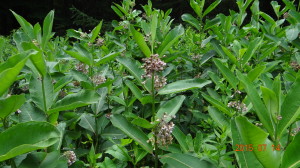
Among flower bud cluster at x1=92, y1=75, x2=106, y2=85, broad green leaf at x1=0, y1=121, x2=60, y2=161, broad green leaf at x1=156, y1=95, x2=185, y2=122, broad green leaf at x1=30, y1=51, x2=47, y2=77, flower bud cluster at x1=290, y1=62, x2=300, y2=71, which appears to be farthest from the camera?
flower bud cluster at x1=290, y1=62, x2=300, y2=71

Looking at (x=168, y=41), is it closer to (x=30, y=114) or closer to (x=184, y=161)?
(x=184, y=161)

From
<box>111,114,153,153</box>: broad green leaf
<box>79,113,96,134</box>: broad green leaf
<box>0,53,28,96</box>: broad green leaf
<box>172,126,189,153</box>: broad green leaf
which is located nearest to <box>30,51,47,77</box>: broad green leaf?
<box>0,53,28,96</box>: broad green leaf

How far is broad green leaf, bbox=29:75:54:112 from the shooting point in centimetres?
113

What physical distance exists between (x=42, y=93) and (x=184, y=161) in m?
0.59

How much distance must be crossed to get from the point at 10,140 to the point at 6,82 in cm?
16

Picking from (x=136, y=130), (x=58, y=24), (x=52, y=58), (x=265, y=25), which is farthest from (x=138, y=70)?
(x=58, y=24)

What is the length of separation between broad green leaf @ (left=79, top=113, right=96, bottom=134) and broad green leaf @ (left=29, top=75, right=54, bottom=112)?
0.30m

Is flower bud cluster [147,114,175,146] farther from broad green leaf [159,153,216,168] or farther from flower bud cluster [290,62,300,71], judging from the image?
flower bud cluster [290,62,300,71]

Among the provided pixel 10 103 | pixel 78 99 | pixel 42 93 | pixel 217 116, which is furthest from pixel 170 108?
pixel 10 103

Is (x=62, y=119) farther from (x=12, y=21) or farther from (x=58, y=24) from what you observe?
(x=12, y=21)

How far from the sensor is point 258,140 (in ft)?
2.39

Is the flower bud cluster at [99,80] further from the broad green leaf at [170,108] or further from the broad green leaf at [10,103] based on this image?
the broad green leaf at [10,103]

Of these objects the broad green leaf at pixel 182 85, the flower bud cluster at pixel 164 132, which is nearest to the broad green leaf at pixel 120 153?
the flower bud cluster at pixel 164 132

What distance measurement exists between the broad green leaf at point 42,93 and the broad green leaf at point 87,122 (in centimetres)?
30
